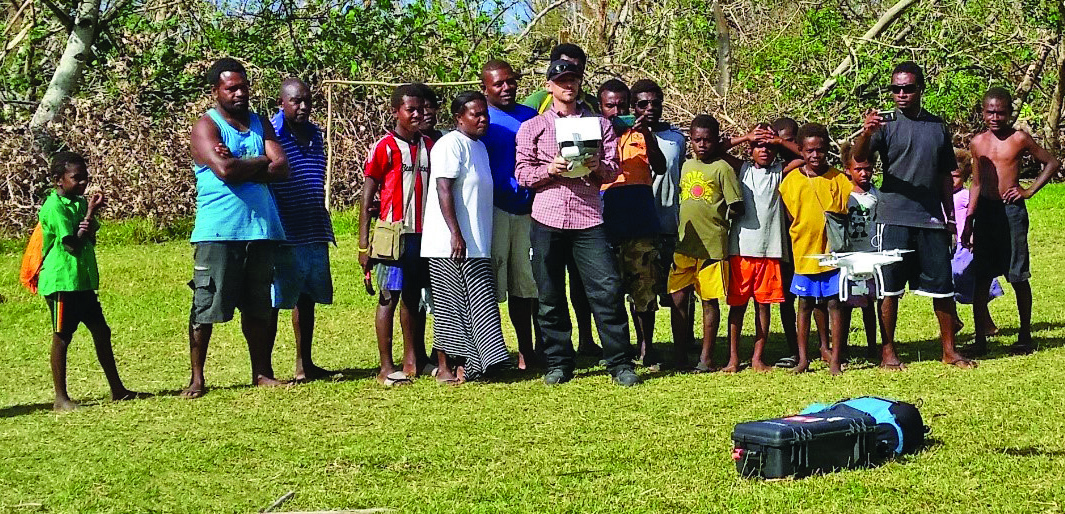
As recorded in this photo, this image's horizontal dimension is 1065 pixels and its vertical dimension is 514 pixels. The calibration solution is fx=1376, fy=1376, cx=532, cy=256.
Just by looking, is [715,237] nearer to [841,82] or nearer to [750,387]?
[750,387]

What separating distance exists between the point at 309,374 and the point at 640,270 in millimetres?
2209

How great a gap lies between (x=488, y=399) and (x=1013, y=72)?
46.3ft

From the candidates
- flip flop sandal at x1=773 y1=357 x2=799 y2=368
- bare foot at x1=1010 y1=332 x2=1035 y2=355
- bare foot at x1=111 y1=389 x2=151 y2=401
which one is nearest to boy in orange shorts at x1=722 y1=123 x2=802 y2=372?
flip flop sandal at x1=773 y1=357 x2=799 y2=368

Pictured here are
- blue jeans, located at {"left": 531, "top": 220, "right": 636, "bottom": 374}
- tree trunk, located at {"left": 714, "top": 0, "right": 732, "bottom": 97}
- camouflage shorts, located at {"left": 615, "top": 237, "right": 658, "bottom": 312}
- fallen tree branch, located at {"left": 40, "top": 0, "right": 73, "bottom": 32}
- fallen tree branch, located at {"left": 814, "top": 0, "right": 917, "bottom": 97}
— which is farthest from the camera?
tree trunk, located at {"left": 714, "top": 0, "right": 732, "bottom": 97}

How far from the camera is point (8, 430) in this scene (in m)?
7.29

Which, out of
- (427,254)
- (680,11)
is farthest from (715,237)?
(680,11)

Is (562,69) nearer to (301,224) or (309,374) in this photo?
(301,224)

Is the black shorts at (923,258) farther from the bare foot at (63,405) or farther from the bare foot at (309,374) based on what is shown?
the bare foot at (63,405)

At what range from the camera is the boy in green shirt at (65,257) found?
25.5 feet

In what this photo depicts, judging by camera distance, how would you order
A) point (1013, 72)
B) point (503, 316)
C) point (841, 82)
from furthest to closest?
point (1013, 72) < point (841, 82) < point (503, 316)

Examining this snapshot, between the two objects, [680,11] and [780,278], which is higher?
[680,11]

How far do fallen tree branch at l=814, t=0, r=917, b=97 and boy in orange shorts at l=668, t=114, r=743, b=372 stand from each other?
32.5ft

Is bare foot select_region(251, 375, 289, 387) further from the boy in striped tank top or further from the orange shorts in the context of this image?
the orange shorts

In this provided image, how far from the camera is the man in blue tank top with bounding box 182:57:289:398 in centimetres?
780
